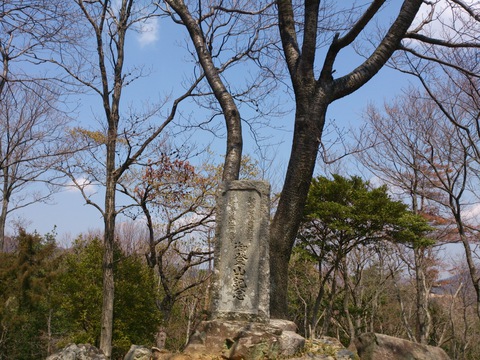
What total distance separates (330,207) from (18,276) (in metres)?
9.35

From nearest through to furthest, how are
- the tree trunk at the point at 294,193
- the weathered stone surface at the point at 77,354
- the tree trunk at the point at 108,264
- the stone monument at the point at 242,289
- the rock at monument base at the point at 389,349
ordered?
the stone monument at the point at 242,289 → the tree trunk at the point at 294,193 → the weathered stone surface at the point at 77,354 → the rock at monument base at the point at 389,349 → the tree trunk at the point at 108,264

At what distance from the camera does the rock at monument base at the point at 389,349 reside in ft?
23.6

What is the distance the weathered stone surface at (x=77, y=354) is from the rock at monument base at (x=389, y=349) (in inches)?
160

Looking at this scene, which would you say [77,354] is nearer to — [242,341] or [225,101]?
[242,341]

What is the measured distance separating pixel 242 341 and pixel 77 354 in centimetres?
269

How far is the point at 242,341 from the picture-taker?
493 cm

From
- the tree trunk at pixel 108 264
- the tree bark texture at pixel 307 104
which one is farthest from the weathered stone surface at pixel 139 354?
the tree trunk at pixel 108 264

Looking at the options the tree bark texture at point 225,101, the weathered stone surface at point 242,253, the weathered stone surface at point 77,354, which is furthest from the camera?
the tree bark texture at point 225,101

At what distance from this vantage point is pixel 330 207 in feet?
41.3

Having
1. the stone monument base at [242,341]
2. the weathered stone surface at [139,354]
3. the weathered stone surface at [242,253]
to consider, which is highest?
the weathered stone surface at [242,253]

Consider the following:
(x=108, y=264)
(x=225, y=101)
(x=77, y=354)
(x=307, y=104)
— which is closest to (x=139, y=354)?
(x=77, y=354)

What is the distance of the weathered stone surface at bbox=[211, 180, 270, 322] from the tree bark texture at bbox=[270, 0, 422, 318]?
1.55 ft

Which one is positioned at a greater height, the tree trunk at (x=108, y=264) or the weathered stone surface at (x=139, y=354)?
the tree trunk at (x=108, y=264)

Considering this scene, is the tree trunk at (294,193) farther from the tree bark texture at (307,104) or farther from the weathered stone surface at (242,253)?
the weathered stone surface at (242,253)
